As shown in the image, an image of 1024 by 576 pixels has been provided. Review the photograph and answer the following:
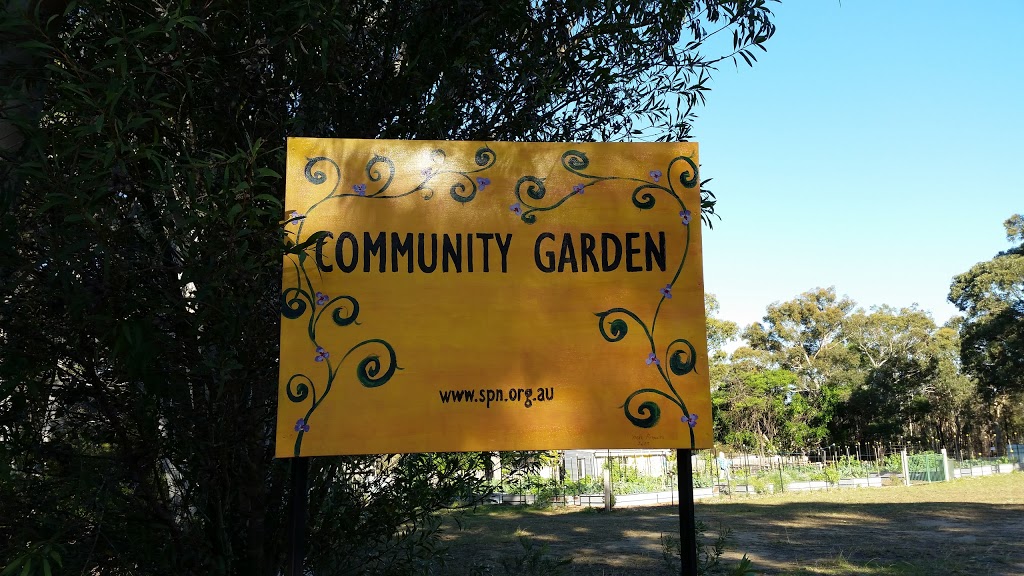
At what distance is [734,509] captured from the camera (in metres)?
16.0

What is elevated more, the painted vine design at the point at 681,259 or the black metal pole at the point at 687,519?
the painted vine design at the point at 681,259

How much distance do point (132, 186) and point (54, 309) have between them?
27.3 inches

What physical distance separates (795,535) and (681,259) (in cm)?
1009

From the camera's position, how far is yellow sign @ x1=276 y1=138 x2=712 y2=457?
293cm

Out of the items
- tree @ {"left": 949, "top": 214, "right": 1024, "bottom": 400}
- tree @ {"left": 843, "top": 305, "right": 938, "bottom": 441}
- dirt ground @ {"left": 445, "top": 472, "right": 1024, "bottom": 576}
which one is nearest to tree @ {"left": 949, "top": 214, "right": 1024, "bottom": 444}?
tree @ {"left": 949, "top": 214, "right": 1024, "bottom": 400}

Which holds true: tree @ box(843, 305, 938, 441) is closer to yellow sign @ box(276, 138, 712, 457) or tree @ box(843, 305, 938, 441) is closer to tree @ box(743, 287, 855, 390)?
tree @ box(743, 287, 855, 390)

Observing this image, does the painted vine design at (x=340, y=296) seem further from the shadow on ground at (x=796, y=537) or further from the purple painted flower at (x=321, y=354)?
the shadow on ground at (x=796, y=537)

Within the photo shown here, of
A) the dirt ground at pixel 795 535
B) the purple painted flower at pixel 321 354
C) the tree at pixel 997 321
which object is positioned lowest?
the dirt ground at pixel 795 535

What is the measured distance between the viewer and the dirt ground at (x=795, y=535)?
888 cm

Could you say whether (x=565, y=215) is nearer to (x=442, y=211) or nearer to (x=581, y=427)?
(x=442, y=211)

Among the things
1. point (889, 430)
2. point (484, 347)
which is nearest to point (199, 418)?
point (484, 347)

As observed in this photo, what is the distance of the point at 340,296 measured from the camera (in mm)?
2992

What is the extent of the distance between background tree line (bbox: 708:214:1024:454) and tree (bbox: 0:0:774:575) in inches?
1268

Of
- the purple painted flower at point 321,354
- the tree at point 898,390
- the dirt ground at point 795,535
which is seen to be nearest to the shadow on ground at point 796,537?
the dirt ground at point 795,535
